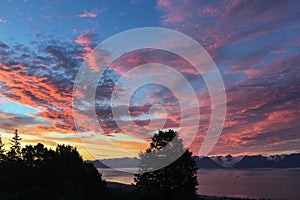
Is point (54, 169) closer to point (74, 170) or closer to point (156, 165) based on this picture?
point (74, 170)

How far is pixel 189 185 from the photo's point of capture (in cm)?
4941

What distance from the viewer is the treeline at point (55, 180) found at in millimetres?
38156

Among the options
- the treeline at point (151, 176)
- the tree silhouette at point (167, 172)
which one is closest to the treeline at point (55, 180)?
the treeline at point (151, 176)

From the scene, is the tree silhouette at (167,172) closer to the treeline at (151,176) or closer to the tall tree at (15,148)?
the treeline at (151,176)

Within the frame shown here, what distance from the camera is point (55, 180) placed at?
48531mm

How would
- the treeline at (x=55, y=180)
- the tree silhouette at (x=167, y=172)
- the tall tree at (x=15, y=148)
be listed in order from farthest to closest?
the tall tree at (x=15, y=148) < the tree silhouette at (x=167, y=172) < the treeline at (x=55, y=180)

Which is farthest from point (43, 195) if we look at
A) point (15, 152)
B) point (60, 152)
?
point (15, 152)

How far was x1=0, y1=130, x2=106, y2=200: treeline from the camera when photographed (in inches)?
1502

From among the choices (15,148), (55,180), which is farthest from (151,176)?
(15,148)

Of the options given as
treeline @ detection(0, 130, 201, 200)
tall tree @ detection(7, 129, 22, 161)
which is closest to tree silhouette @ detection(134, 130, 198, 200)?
treeline @ detection(0, 130, 201, 200)

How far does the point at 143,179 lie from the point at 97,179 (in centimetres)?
1620

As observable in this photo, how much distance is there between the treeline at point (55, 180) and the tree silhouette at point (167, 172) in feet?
33.7

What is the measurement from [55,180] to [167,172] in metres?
18.6

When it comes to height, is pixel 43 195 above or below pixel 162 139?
below
